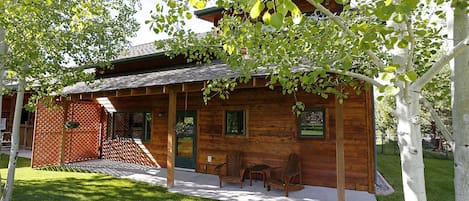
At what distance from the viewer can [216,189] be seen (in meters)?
6.19

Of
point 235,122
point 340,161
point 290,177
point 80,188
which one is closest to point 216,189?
point 290,177

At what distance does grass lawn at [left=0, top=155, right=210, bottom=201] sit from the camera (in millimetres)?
5516

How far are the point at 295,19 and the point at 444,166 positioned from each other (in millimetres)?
11355

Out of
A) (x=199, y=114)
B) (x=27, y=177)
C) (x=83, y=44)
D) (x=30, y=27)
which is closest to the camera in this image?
(x=30, y=27)

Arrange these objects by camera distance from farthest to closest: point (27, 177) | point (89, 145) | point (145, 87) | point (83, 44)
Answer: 1. point (89, 145)
2. point (27, 177)
3. point (145, 87)
4. point (83, 44)

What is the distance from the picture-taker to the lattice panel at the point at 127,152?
9250 mm

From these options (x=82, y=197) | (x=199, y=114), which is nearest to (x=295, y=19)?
(x=82, y=197)

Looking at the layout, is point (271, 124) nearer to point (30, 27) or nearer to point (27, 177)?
point (30, 27)

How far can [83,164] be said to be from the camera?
9312 mm

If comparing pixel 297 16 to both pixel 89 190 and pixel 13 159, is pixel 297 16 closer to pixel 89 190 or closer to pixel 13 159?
pixel 13 159

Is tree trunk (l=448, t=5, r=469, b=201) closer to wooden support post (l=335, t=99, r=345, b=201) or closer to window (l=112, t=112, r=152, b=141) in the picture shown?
wooden support post (l=335, t=99, r=345, b=201)

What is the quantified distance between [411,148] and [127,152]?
30.6 feet

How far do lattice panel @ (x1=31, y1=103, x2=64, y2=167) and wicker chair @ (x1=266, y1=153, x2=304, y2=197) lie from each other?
759 cm

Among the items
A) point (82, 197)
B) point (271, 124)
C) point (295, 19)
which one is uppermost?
point (295, 19)
